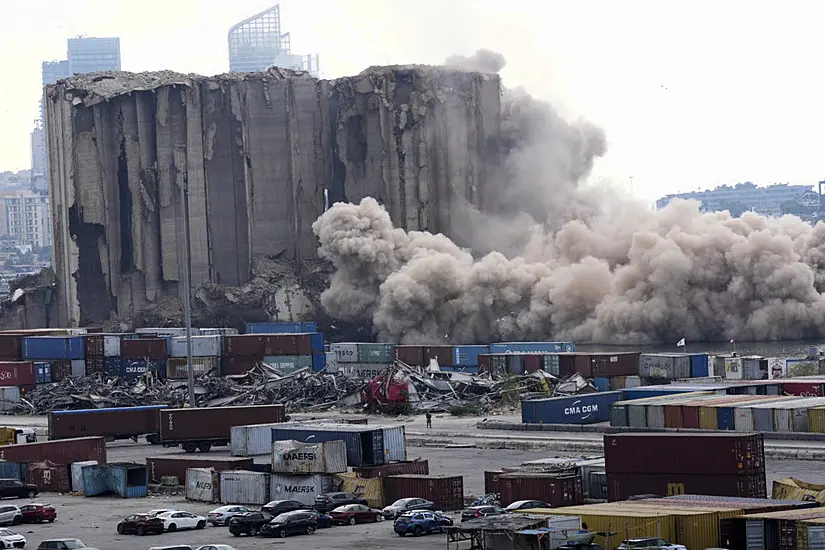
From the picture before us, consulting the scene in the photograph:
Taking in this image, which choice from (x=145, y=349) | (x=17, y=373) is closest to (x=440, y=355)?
(x=145, y=349)

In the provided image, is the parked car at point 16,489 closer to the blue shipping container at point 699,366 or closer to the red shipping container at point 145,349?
the blue shipping container at point 699,366

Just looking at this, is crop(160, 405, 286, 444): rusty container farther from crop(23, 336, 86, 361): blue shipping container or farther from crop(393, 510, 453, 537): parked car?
crop(23, 336, 86, 361): blue shipping container

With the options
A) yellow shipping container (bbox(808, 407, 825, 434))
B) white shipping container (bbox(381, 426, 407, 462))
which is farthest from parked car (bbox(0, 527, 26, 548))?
yellow shipping container (bbox(808, 407, 825, 434))

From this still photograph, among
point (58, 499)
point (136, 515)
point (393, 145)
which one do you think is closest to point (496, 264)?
point (393, 145)

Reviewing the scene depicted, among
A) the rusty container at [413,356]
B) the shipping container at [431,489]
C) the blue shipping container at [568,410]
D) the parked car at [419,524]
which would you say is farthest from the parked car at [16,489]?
the rusty container at [413,356]

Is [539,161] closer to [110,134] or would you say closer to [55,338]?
[110,134]

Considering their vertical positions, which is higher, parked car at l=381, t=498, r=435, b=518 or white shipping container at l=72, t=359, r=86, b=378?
white shipping container at l=72, t=359, r=86, b=378

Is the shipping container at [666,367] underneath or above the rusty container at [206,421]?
above
